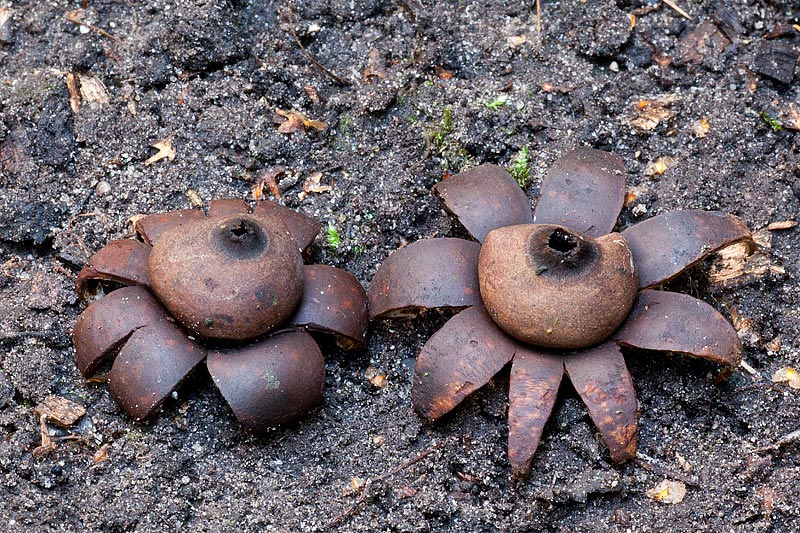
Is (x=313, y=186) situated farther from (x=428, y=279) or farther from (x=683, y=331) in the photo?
(x=683, y=331)

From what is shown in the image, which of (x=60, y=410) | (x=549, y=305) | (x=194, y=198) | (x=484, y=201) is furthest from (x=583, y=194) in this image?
(x=60, y=410)

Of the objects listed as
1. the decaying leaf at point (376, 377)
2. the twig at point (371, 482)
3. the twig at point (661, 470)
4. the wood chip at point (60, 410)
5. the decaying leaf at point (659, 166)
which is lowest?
the twig at point (661, 470)

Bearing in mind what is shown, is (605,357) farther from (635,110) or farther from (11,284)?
(11,284)

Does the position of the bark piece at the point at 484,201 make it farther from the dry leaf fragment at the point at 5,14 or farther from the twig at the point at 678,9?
the dry leaf fragment at the point at 5,14

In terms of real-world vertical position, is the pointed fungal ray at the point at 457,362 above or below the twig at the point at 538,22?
below

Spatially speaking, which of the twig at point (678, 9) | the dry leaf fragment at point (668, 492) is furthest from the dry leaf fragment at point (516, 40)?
the dry leaf fragment at point (668, 492)

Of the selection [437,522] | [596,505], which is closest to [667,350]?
[596,505]
